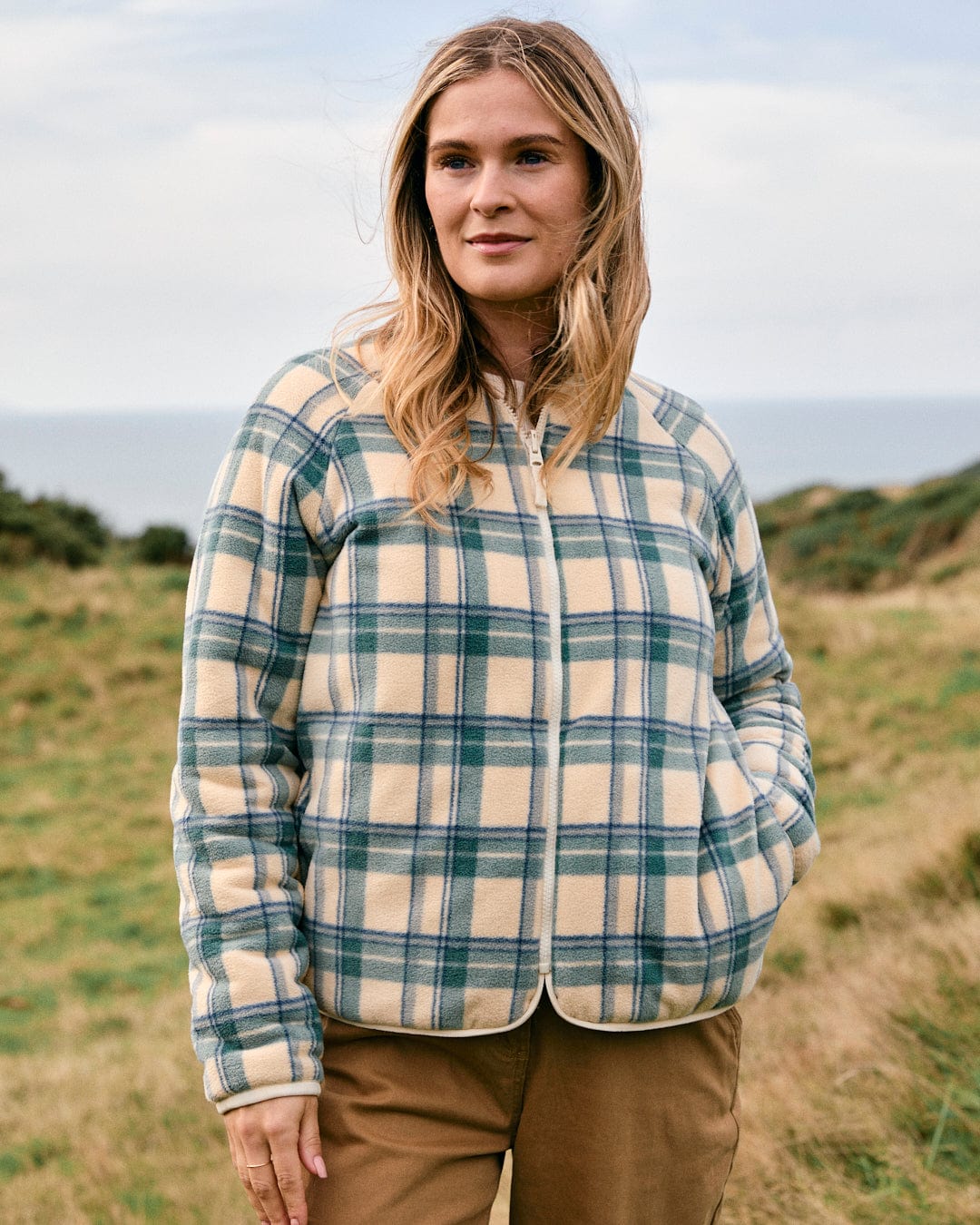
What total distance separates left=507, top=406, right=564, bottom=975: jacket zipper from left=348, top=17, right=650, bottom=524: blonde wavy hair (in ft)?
0.29

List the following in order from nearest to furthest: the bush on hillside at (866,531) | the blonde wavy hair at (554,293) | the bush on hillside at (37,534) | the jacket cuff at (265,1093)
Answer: the jacket cuff at (265,1093), the blonde wavy hair at (554,293), the bush on hillside at (37,534), the bush on hillside at (866,531)

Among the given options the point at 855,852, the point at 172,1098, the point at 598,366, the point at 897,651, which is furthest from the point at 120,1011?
the point at 897,651

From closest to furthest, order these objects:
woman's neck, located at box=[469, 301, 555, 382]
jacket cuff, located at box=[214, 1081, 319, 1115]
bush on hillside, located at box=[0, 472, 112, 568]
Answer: jacket cuff, located at box=[214, 1081, 319, 1115] → woman's neck, located at box=[469, 301, 555, 382] → bush on hillside, located at box=[0, 472, 112, 568]

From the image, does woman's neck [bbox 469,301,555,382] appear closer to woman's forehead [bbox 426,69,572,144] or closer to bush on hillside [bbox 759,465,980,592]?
woman's forehead [bbox 426,69,572,144]

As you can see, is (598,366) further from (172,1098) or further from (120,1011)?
(120,1011)

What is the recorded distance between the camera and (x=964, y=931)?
3.67 m

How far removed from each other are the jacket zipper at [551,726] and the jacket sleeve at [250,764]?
0.30 m

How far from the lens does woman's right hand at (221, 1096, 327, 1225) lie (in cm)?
151

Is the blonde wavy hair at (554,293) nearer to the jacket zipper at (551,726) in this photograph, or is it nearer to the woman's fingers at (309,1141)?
the jacket zipper at (551,726)

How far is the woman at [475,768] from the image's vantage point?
156 centimetres

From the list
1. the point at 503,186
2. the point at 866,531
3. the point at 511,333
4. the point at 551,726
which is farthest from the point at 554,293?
the point at 866,531

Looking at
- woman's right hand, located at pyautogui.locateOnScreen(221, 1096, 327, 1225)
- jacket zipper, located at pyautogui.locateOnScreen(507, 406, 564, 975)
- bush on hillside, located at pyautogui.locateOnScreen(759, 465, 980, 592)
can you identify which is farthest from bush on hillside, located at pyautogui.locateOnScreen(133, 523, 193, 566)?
woman's right hand, located at pyautogui.locateOnScreen(221, 1096, 327, 1225)

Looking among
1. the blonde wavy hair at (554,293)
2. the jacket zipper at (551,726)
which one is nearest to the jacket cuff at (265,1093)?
the jacket zipper at (551,726)

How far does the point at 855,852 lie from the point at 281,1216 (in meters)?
5.40
